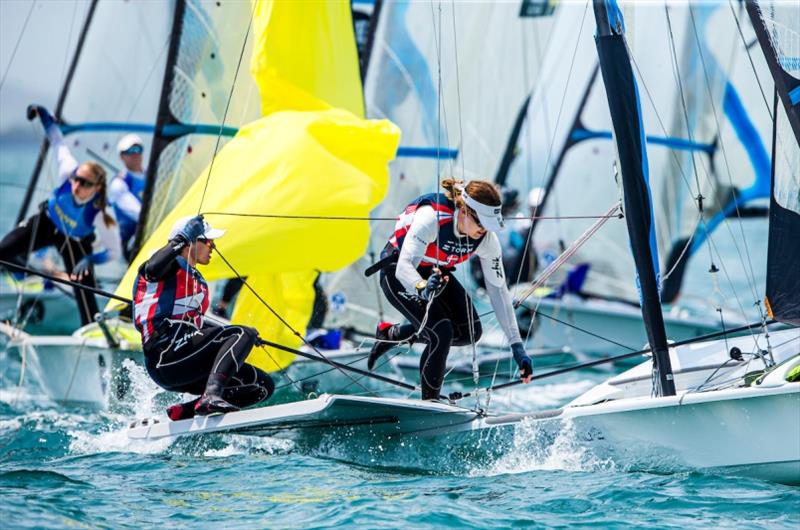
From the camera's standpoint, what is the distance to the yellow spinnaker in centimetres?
711

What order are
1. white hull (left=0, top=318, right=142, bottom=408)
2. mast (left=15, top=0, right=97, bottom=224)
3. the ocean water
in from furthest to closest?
mast (left=15, top=0, right=97, bottom=224)
white hull (left=0, top=318, right=142, bottom=408)
the ocean water

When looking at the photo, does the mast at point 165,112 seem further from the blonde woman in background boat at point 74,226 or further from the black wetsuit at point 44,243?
the black wetsuit at point 44,243

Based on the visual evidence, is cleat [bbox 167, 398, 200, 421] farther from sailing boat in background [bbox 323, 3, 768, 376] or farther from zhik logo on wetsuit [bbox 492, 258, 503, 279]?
sailing boat in background [bbox 323, 3, 768, 376]

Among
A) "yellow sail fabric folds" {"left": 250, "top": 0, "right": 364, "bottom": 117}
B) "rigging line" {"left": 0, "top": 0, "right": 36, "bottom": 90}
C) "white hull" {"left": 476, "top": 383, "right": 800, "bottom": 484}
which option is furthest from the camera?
"rigging line" {"left": 0, "top": 0, "right": 36, "bottom": 90}

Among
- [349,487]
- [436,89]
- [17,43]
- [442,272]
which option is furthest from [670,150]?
[349,487]

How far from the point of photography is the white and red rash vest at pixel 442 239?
6.11 m

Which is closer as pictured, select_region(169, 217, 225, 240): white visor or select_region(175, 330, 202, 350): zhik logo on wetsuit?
select_region(169, 217, 225, 240): white visor

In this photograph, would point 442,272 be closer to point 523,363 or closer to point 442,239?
point 442,239

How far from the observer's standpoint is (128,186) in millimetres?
9422

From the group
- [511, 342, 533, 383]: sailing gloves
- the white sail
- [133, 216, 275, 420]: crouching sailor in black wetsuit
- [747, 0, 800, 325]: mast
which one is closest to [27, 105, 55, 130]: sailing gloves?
[133, 216, 275, 420]: crouching sailor in black wetsuit

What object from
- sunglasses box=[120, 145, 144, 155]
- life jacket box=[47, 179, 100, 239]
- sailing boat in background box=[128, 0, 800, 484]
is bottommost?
sailing boat in background box=[128, 0, 800, 484]

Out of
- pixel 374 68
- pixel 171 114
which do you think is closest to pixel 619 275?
pixel 374 68

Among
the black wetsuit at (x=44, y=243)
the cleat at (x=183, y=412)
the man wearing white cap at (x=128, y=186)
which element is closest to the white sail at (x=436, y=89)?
the man wearing white cap at (x=128, y=186)

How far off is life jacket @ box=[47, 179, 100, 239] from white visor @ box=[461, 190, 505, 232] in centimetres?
368
